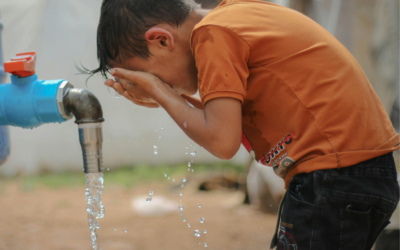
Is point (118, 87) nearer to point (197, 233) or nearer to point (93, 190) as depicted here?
point (93, 190)

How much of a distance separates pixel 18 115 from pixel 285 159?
0.56 m

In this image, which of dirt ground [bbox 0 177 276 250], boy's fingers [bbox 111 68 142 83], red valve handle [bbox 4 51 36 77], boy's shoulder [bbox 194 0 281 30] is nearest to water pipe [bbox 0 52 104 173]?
red valve handle [bbox 4 51 36 77]

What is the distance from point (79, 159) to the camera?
2441 millimetres

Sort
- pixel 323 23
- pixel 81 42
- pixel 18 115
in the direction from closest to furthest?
pixel 18 115, pixel 323 23, pixel 81 42

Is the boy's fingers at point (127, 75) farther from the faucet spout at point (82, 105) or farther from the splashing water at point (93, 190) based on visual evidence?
the splashing water at point (93, 190)

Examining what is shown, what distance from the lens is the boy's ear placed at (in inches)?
24.0

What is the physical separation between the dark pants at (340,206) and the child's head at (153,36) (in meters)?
0.31

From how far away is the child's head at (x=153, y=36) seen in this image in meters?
0.63

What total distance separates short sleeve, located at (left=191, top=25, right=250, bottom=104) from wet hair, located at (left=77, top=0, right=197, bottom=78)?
0.43ft

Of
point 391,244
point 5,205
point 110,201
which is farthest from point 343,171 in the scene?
point 5,205

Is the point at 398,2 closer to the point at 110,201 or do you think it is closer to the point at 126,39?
the point at 126,39

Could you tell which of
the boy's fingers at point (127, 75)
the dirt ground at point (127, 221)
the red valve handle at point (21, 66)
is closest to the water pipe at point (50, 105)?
the red valve handle at point (21, 66)

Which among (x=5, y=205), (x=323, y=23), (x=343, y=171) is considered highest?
(x=343, y=171)

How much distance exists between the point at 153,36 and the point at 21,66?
0.31 meters
